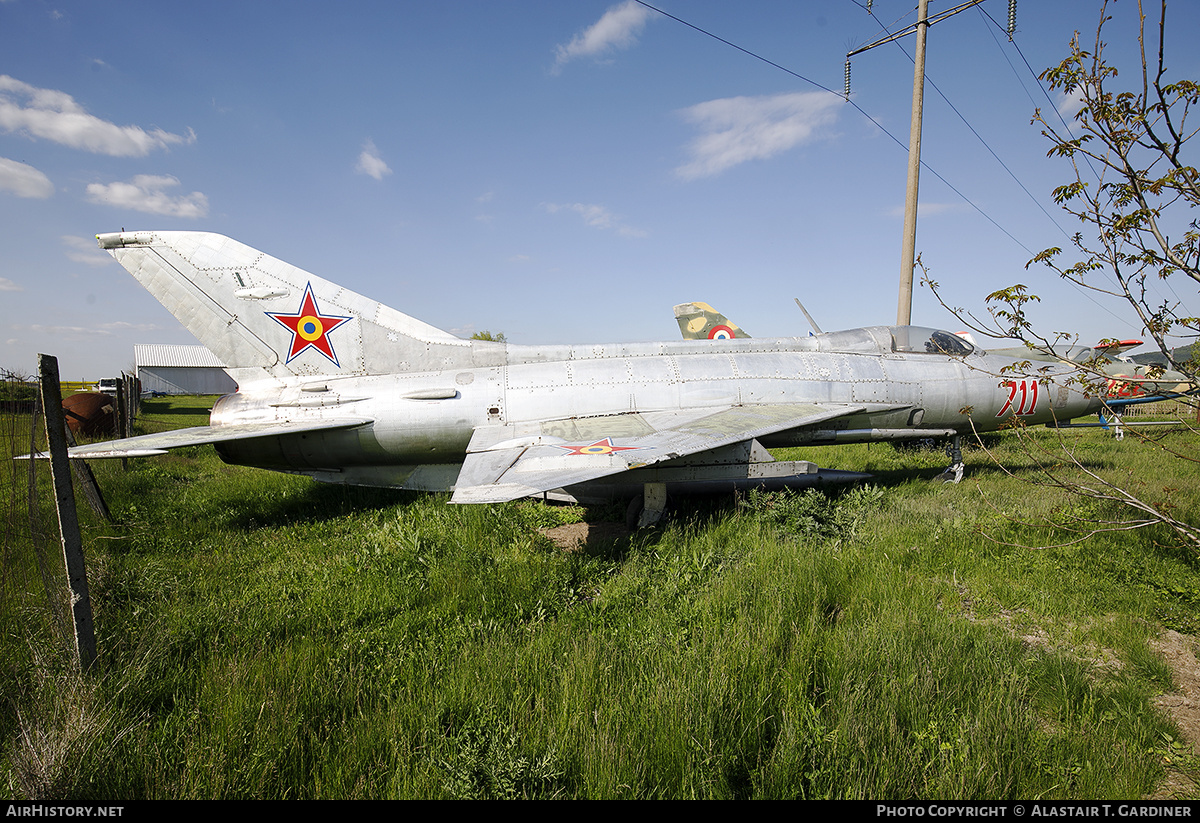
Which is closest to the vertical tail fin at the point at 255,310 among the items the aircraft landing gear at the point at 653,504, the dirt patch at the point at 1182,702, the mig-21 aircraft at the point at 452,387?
the mig-21 aircraft at the point at 452,387

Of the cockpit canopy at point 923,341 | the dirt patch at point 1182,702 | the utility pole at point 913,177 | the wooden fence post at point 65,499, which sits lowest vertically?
the dirt patch at point 1182,702

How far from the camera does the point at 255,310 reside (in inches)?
303

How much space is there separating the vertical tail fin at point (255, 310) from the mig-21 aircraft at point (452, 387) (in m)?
0.02

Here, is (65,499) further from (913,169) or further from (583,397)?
(913,169)

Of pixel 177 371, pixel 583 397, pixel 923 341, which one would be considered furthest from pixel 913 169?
pixel 177 371

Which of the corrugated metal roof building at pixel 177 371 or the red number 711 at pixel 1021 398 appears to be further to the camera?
the corrugated metal roof building at pixel 177 371

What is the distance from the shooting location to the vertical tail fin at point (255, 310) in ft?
25.0

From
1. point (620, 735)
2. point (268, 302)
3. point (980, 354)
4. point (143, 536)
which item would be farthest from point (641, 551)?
Result: point (980, 354)

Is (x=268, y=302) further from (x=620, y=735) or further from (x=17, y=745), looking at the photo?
(x=620, y=735)

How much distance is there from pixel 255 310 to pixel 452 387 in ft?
10.8

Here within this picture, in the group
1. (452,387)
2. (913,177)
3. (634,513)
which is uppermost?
(913,177)

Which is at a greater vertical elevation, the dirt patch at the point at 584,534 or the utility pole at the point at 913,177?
the utility pole at the point at 913,177

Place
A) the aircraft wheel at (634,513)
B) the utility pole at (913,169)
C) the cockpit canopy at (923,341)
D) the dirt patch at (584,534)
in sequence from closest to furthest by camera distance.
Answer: the dirt patch at (584,534)
the aircraft wheel at (634,513)
the cockpit canopy at (923,341)
the utility pole at (913,169)

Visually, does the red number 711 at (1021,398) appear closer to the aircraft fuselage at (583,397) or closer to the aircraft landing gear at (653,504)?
the aircraft fuselage at (583,397)
